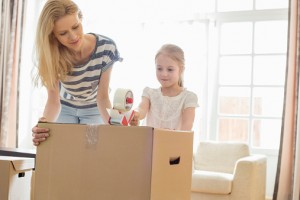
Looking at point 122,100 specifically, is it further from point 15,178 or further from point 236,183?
point 236,183

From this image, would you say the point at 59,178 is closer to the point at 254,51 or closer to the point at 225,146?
the point at 225,146

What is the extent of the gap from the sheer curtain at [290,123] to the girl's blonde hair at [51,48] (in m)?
2.37

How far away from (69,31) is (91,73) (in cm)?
22

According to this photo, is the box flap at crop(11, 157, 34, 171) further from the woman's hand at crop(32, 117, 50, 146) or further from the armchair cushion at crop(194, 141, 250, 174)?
the armchair cushion at crop(194, 141, 250, 174)

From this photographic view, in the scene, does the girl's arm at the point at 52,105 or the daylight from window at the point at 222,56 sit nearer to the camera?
the girl's arm at the point at 52,105

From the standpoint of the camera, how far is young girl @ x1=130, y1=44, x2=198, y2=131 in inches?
79.1

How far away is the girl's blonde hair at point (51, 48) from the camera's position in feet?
5.51

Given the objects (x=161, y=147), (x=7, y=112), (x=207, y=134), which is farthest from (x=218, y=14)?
(x=161, y=147)

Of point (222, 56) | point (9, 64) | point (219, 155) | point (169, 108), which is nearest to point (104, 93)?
point (169, 108)

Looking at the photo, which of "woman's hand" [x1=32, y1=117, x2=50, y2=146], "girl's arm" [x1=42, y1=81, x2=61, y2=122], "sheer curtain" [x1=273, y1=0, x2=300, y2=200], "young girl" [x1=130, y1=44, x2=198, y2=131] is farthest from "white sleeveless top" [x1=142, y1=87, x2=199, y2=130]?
"sheer curtain" [x1=273, y1=0, x2=300, y2=200]

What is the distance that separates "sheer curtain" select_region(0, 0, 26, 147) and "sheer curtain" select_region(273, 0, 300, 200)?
2.68 metres

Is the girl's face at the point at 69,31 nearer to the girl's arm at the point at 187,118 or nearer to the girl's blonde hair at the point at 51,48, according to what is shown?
the girl's blonde hair at the point at 51,48

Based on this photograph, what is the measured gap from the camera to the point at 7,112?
4.48 meters

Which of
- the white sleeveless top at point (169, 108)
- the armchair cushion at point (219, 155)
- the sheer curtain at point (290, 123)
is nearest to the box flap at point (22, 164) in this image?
the white sleeveless top at point (169, 108)
